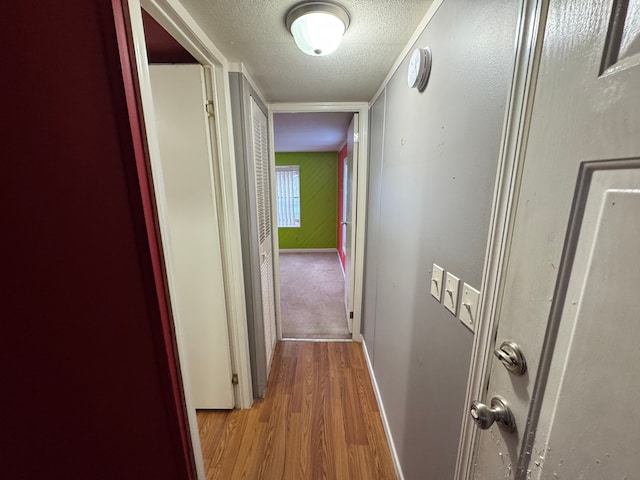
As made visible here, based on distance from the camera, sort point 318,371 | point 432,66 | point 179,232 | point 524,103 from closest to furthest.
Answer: point 524,103 → point 432,66 → point 179,232 → point 318,371

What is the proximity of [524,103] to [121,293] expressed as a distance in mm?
1070

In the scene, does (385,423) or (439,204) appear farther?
(385,423)

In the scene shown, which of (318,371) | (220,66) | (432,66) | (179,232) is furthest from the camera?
(318,371)

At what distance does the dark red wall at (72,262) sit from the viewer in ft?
1.88

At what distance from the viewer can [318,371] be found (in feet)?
6.73

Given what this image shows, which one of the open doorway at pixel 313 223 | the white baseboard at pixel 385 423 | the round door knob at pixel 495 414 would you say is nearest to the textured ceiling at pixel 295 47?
the open doorway at pixel 313 223

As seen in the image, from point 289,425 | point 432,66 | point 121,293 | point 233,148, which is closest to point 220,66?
point 233,148

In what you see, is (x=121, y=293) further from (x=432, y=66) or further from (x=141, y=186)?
(x=432, y=66)

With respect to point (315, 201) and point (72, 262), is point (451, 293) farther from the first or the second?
point (315, 201)

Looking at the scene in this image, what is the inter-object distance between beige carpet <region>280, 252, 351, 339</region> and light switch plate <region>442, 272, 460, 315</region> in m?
1.86

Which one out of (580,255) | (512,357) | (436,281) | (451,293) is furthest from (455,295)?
(580,255)

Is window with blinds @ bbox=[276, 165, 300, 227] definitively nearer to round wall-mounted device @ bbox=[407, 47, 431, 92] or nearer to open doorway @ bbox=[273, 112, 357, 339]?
open doorway @ bbox=[273, 112, 357, 339]

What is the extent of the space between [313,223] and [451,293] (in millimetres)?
4806

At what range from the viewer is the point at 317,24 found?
3.03 feet
